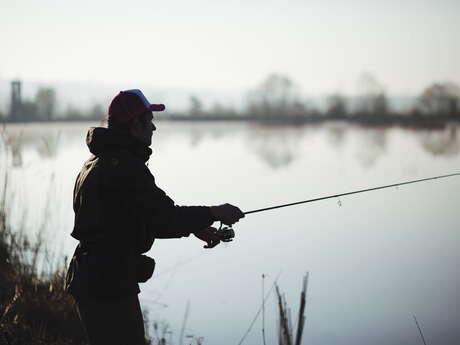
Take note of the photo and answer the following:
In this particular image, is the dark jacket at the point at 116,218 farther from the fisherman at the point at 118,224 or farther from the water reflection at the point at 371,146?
the water reflection at the point at 371,146

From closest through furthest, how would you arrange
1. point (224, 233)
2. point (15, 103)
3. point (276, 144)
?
point (224, 233), point (15, 103), point (276, 144)

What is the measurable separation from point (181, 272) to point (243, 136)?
53.4 feet

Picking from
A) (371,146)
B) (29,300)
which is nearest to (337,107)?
(371,146)

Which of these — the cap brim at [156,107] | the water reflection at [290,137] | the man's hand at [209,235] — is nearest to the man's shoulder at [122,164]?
the cap brim at [156,107]

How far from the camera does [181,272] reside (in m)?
6.01

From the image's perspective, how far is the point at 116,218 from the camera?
6.57 ft

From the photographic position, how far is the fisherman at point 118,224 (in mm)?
1985

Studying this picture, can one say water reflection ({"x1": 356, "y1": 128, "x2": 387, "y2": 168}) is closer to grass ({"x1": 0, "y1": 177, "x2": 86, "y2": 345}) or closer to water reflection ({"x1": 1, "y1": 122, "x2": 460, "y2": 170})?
water reflection ({"x1": 1, "y1": 122, "x2": 460, "y2": 170})

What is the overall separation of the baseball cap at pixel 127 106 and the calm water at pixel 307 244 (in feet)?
5.55

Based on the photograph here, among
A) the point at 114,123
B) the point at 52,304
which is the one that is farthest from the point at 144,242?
the point at 52,304

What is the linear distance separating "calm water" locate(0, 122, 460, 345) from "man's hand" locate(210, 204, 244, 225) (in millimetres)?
1352

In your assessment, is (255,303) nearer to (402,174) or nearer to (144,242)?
(144,242)

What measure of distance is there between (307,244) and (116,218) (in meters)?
5.39

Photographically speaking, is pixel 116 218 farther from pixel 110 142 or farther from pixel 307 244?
pixel 307 244
